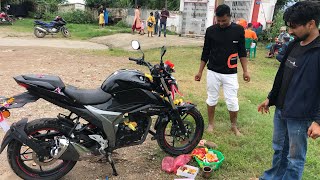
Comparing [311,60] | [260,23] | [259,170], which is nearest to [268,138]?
[259,170]

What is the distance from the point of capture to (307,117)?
259 cm

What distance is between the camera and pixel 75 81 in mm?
7191

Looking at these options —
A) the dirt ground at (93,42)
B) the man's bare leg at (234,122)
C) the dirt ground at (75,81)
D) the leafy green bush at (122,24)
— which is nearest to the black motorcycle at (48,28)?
the dirt ground at (93,42)

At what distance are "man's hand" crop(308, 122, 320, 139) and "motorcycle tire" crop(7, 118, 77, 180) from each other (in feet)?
7.41

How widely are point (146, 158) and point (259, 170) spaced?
4.57ft

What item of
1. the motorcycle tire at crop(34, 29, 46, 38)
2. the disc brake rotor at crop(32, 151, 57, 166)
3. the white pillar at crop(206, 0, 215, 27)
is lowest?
the disc brake rotor at crop(32, 151, 57, 166)

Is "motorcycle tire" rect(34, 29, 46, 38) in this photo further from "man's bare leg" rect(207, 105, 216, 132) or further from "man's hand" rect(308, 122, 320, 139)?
"man's hand" rect(308, 122, 320, 139)

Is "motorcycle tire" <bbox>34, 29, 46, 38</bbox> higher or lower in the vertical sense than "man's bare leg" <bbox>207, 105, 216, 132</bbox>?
higher

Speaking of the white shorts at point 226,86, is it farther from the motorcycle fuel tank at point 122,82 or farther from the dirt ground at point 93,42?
the dirt ground at point 93,42

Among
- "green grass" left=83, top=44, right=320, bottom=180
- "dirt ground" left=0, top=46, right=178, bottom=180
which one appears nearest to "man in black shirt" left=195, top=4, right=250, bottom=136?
"green grass" left=83, top=44, right=320, bottom=180

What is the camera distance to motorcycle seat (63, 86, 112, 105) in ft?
10.0

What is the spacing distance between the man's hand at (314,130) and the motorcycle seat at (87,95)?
6.30 feet

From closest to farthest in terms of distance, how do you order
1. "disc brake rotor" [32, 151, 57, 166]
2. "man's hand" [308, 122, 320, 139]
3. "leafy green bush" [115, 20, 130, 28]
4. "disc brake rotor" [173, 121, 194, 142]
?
"man's hand" [308, 122, 320, 139] → "disc brake rotor" [32, 151, 57, 166] → "disc brake rotor" [173, 121, 194, 142] → "leafy green bush" [115, 20, 130, 28]

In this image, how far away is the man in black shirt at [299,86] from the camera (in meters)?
2.45
